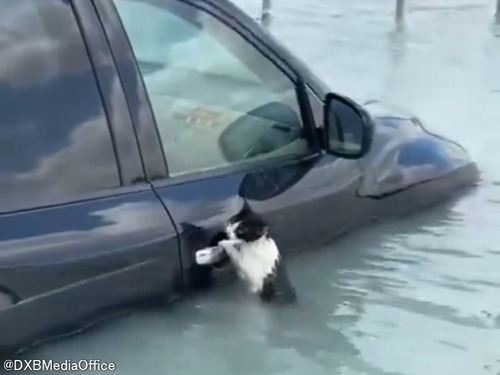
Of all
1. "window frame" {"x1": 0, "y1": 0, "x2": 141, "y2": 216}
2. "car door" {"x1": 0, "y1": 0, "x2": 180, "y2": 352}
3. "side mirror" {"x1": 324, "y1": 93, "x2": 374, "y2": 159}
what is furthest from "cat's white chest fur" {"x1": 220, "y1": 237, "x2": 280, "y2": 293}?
"side mirror" {"x1": 324, "y1": 93, "x2": 374, "y2": 159}

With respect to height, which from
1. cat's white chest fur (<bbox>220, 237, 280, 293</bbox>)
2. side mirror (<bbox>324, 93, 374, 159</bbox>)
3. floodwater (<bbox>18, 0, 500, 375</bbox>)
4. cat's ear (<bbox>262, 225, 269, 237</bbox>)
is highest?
side mirror (<bbox>324, 93, 374, 159</bbox>)

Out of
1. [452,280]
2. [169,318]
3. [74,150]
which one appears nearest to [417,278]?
[452,280]

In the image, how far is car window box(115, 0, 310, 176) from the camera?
3.75m

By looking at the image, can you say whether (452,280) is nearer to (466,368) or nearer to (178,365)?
(466,368)

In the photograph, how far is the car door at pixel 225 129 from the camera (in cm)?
368

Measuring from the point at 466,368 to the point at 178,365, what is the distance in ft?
2.88

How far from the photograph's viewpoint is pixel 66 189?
336 cm

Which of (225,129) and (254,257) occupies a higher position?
(225,129)

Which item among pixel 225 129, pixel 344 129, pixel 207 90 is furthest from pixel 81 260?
pixel 344 129

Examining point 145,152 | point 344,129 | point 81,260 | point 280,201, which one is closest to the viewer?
point 81,260

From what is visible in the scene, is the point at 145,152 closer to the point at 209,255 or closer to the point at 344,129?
the point at 209,255

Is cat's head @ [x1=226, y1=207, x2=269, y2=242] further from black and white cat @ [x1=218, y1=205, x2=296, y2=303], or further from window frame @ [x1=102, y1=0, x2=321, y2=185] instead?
window frame @ [x1=102, y1=0, x2=321, y2=185]

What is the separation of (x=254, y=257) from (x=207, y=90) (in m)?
0.70

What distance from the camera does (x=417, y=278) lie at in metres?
4.27
